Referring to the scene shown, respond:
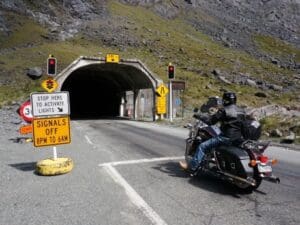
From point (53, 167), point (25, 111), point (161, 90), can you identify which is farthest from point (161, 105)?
point (53, 167)

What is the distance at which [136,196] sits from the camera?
23.7ft

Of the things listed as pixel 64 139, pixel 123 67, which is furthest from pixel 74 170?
pixel 123 67

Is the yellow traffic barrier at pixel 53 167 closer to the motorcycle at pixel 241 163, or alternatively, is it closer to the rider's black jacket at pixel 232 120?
the motorcycle at pixel 241 163

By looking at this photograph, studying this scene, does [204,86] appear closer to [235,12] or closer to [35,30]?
[35,30]

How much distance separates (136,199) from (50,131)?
12.3ft

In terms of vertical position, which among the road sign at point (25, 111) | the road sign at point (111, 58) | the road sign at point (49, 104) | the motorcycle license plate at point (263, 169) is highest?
the road sign at point (111, 58)

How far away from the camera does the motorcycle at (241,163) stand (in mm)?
6988

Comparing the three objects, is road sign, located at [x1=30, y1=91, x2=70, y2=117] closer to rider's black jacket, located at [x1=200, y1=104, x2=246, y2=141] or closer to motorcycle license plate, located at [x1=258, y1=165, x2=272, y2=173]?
rider's black jacket, located at [x1=200, y1=104, x2=246, y2=141]

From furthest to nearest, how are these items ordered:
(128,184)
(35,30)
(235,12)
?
1. (235,12)
2. (35,30)
3. (128,184)

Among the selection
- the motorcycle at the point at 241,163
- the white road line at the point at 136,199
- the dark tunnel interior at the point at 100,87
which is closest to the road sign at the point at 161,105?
the dark tunnel interior at the point at 100,87

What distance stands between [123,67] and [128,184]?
2923 centimetres

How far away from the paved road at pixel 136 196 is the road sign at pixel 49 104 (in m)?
1.47

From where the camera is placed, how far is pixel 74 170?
Answer: 32.3 ft

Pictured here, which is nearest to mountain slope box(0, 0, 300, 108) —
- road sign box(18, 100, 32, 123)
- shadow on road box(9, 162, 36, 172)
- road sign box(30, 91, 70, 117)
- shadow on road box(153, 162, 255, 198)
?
road sign box(18, 100, 32, 123)
